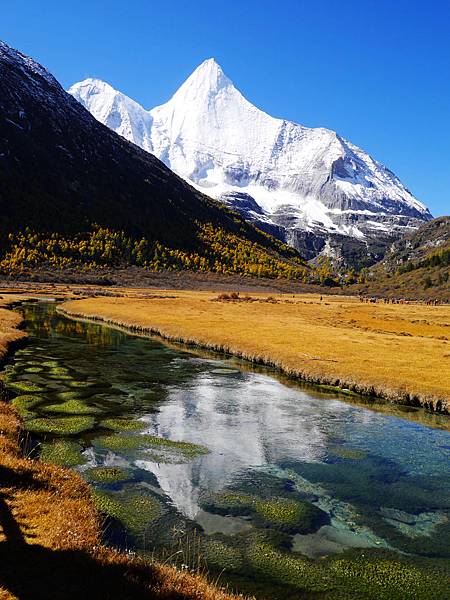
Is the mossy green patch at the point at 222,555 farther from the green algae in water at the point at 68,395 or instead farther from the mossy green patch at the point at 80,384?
the mossy green patch at the point at 80,384

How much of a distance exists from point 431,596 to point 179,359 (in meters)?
41.4

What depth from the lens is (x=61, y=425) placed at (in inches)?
1107

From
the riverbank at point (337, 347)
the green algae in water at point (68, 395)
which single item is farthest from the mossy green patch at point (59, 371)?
the riverbank at point (337, 347)

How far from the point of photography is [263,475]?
2281 cm

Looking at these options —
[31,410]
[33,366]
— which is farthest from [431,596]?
[33,366]

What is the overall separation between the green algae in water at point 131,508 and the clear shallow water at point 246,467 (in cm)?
7

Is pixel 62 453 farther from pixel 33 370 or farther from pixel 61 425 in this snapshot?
pixel 33 370

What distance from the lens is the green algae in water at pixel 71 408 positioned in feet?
102

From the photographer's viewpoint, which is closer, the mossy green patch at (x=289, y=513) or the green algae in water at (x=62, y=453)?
the mossy green patch at (x=289, y=513)

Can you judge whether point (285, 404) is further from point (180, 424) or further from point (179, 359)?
point (179, 359)

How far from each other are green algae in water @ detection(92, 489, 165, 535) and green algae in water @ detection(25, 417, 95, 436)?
8300mm

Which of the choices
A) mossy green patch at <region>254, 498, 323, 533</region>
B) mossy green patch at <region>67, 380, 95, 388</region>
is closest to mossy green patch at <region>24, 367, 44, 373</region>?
mossy green patch at <region>67, 380, 95, 388</region>

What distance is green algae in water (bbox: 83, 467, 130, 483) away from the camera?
21016 mm

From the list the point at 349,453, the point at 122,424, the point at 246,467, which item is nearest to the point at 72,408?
the point at 122,424
